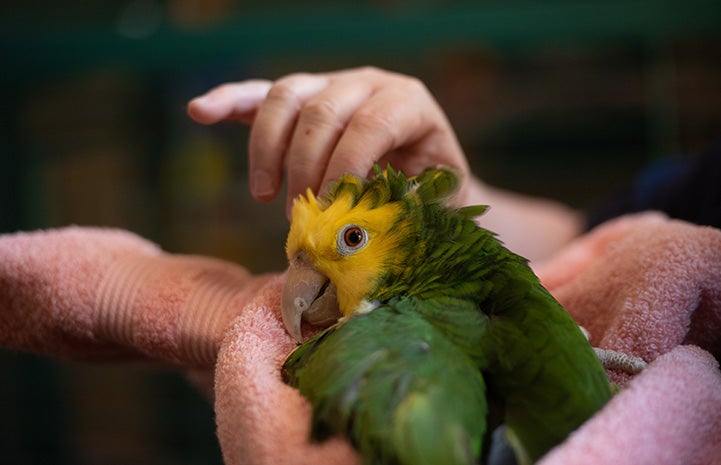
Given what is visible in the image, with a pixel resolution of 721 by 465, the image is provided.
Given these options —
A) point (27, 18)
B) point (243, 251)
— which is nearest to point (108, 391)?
point (243, 251)

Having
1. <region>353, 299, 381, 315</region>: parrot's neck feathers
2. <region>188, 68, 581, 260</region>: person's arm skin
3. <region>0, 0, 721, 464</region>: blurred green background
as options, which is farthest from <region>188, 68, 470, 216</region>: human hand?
<region>0, 0, 721, 464</region>: blurred green background

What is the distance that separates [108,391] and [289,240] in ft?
4.53

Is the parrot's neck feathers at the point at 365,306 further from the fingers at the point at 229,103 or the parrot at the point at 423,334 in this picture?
the fingers at the point at 229,103

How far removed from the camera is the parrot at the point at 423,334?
11.7 inches

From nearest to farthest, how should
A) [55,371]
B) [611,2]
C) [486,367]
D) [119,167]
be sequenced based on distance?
[486,367]
[611,2]
[55,371]
[119,167]

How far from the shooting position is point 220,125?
5.00 ft

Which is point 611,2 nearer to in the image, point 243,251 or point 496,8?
point 496,8

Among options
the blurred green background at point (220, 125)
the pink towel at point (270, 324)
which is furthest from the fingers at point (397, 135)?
the blurred green background at point (220, 125)

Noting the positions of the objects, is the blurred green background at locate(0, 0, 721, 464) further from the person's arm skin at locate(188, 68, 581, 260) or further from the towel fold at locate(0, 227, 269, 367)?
the towel fold at locate(0, 227, 269, 367)

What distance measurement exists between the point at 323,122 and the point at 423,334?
0.24m

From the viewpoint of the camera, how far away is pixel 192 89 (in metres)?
1.38

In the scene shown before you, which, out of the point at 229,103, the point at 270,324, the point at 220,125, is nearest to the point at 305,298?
the point at 270,324

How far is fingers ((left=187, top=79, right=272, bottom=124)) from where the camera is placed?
0.56 m

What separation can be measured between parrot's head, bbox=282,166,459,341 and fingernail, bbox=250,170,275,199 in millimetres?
120
